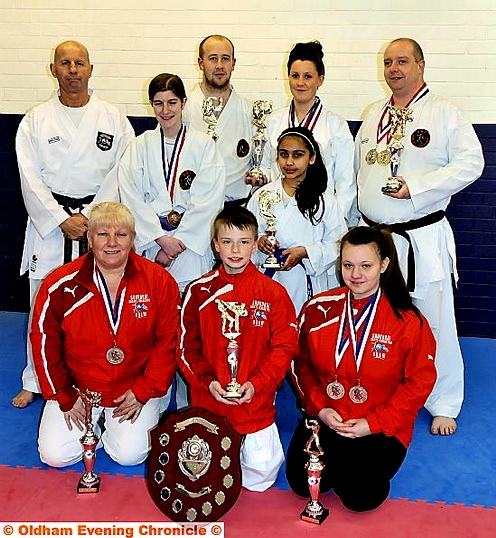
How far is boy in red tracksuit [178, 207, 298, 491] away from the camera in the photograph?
3.46 m

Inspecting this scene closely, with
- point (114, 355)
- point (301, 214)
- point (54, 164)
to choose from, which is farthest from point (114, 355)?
point (54, 164)

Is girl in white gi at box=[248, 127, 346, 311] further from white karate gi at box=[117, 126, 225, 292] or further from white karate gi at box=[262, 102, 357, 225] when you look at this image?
white karate gi at box=[117, 126, 225, 292]

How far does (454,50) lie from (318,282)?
8.26 feet

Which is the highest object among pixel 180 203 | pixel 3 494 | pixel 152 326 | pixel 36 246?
pixel 180 203

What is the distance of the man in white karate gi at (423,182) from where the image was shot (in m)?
4.11

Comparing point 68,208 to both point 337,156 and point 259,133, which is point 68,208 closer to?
point 259,133

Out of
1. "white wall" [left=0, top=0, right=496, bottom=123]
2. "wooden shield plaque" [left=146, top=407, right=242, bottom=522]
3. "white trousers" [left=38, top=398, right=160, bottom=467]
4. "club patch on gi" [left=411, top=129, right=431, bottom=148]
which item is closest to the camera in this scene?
"wooden shield plaque" [left=146, top=407, right=242, bottom=522]

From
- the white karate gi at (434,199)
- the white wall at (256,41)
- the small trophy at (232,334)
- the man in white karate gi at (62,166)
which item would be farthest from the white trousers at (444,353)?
the man in white karate gi at (62,166)

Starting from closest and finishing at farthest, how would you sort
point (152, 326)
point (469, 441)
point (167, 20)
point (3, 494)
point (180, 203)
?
point (3, 494) → point (152, 326) → point (469, 441) → point (180, 203) → point (167, 20)

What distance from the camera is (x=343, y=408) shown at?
344cm

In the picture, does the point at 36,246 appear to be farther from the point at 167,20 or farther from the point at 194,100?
the point at 167,20

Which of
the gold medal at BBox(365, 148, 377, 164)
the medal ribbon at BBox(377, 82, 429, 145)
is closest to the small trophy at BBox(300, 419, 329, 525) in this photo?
the gold medal at BBox(365, 148, 377, 164)

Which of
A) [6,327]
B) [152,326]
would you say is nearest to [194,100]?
[152,326]

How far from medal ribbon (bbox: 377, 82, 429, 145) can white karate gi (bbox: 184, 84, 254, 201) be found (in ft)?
3.45
